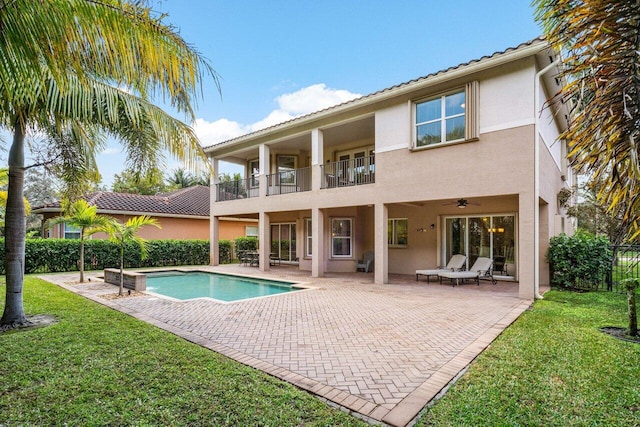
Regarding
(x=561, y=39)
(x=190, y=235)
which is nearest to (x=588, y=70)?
(x=561, y=39)

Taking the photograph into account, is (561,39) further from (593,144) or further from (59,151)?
(59,151)

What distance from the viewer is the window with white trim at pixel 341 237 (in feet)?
57.1

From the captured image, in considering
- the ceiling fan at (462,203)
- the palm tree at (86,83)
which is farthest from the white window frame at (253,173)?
the palm tree at (86,83)

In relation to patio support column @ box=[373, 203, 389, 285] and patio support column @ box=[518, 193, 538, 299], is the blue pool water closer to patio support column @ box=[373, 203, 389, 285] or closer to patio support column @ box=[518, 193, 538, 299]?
patio support column @ box=[373, 203, 389, 285]

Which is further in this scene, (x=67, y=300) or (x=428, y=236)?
(x=428, y=236)

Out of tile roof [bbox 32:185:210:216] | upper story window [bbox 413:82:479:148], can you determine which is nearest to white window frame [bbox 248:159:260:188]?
tile roof [bbox 32:185:210:216]

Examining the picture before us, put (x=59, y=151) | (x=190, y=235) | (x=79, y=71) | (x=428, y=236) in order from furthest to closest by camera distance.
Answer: (x=190, y=235), (x=428, y=236), (x=59, y=151), (x=79, y=71)

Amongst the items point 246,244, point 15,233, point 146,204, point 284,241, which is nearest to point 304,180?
point 284,241

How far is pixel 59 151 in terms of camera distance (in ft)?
27.2

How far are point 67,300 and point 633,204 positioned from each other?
38.7 feet

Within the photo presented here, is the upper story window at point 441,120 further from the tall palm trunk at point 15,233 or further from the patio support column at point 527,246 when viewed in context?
the tall palm trunk at point 15,233

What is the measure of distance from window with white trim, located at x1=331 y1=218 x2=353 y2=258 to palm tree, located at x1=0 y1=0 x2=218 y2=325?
10.9m

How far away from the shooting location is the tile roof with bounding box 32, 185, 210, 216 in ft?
70.5

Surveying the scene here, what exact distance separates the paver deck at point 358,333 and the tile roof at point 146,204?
11.7 m
